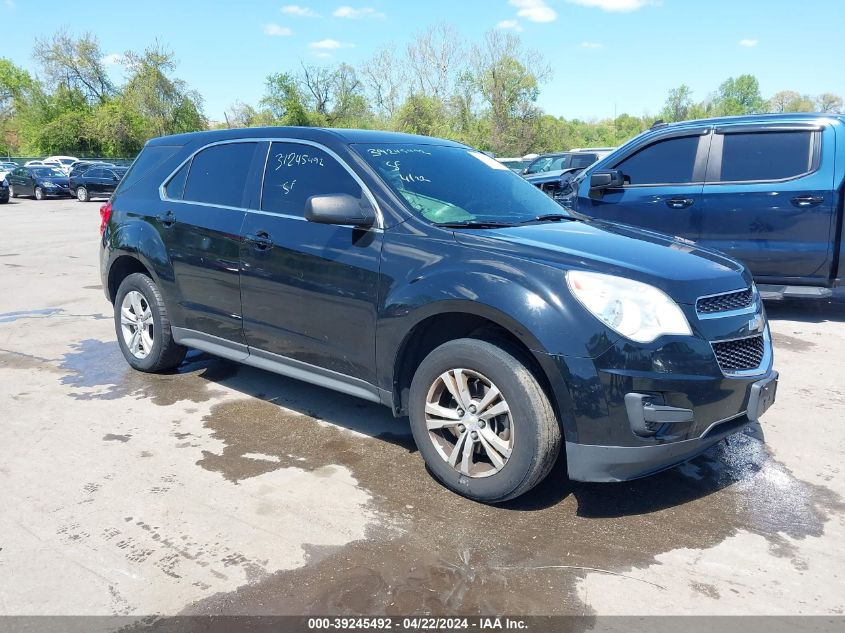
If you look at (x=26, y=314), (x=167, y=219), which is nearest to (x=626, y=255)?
(x=167, y=219)

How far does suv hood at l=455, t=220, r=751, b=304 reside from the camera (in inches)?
128

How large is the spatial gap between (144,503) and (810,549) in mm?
3091

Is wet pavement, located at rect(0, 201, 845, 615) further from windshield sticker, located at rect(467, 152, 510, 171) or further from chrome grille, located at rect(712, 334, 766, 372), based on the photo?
windshield sticker, located at rect(467, 152, 510, 171)

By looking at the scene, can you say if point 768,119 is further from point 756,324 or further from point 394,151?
point 394,151

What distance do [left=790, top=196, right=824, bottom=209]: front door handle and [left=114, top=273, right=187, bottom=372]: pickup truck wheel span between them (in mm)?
5715

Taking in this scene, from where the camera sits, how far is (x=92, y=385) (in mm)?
5332

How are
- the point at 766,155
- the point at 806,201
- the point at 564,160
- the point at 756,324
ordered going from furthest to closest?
the point at 564,160
the point at 766,155
the point at 806,201
the point at 756,324

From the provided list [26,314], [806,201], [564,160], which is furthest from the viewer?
[564,160]

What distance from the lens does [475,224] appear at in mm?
3848

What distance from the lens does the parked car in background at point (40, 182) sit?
101 feet

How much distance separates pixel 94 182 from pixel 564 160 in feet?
65.4

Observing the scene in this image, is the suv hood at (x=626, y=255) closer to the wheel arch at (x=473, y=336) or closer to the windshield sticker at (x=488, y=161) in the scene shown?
the wheel arch at (x=473, y=336)

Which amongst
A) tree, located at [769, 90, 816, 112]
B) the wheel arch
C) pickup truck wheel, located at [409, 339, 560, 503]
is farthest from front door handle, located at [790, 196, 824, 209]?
tree, located at [769, 90, 816, 112]

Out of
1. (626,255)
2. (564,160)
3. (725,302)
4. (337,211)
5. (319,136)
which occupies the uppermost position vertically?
(564,160)
